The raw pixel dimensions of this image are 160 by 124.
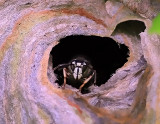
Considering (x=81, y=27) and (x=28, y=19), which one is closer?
(x=28, y=19)

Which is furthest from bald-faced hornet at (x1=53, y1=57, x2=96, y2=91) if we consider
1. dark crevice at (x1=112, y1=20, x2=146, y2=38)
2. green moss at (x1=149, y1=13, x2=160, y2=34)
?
green moss at (x1=149, y1=13, x2=160, y2=34)

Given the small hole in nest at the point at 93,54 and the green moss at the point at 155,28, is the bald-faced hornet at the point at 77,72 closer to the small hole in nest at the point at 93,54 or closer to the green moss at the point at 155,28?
the small hole in nest at the point at 93,54

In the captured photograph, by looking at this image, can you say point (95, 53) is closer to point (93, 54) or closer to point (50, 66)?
point (93, 54)

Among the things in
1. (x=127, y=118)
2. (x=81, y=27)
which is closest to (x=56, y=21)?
(x=81, y=27)

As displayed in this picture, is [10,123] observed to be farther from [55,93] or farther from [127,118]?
[127,118]

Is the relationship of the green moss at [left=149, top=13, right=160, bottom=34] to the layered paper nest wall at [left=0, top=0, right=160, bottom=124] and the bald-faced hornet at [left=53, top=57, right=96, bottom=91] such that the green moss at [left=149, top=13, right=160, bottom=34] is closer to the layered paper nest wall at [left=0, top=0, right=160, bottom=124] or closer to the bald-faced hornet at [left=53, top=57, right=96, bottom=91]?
the layered paper nest wall at [left=0, top=0, right=160, bottom=124]

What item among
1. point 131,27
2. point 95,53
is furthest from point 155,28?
Result: point 95,53

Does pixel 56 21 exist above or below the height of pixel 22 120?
above

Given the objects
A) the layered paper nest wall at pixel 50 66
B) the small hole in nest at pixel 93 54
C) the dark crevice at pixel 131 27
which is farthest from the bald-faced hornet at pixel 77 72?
the dark crevice at pixel 131 27

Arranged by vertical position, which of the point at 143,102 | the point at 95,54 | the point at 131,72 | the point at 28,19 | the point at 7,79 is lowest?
the point at 95,54
